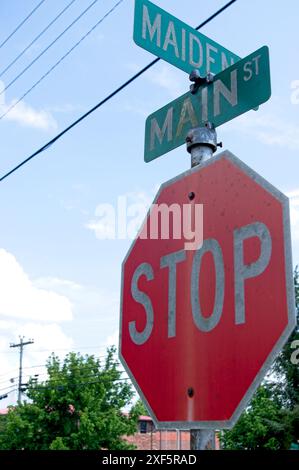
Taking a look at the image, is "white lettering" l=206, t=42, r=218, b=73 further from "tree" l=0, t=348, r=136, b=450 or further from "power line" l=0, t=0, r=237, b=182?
"tree" l=0, t=348, r=136, b=450

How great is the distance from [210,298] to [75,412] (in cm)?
2761

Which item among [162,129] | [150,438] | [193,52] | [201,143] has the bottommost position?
[150,438]

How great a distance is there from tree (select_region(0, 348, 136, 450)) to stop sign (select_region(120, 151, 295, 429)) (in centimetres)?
2542

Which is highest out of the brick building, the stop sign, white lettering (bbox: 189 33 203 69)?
white lettering (bbox: 189 33 203 69)

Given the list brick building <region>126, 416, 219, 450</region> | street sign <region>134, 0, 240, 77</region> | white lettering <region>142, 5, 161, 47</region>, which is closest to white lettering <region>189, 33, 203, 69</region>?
street sign <region>134, 0, 240, 77</region>

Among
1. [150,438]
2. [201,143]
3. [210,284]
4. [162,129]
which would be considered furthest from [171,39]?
[150,438]

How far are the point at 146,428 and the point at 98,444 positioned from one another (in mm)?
17380

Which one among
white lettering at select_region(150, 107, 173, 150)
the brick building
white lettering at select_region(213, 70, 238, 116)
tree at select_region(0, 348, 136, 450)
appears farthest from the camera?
the brick building

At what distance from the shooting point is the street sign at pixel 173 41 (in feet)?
9.45

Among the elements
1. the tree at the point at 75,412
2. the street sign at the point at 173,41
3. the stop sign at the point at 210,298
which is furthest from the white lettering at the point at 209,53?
the tree at the point at 75,412

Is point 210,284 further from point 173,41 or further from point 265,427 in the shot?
point 265,427

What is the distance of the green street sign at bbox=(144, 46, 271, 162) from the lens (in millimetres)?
2441

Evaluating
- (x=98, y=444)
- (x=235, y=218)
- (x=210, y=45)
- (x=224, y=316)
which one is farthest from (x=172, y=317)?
(x=98, y=444)

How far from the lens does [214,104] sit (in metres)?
2.61
